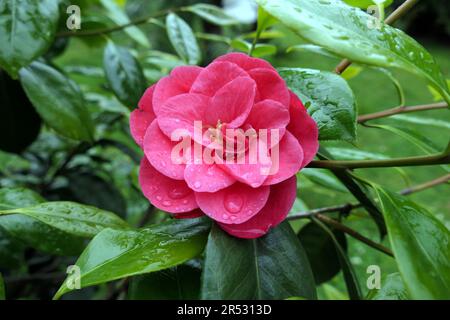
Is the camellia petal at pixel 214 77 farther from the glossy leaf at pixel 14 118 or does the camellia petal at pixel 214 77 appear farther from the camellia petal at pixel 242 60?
the glossy leaf at pixel 14 118

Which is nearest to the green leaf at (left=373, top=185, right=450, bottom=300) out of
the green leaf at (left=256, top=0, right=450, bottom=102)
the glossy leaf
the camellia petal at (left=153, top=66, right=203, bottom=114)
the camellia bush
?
the camellia bush

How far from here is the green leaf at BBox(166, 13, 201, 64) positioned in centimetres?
78

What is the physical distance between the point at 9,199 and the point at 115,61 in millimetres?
318

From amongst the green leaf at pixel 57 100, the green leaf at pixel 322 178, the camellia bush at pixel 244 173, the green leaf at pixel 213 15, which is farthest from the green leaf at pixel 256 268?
the green leaf at pixel 213 15

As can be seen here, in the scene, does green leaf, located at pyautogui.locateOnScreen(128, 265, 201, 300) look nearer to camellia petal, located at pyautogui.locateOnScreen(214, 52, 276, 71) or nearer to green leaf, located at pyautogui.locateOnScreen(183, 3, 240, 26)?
camellia petal, located at pyautogui.locateOnScreen(214, 52, 276, 71)

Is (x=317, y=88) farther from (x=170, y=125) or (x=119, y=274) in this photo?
(x=119, y=274)

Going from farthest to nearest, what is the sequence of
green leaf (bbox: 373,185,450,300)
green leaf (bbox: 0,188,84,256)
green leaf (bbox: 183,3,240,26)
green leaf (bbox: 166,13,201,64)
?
green leaf (bbox: 183,3,240,26)
green leaf (bbox: 166,13,201,64)
green leaf (bbox: 0,188,84,256)
green leaf (bbox: 373,185,450,300)

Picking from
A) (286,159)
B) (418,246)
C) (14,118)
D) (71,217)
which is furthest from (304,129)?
(14,118)

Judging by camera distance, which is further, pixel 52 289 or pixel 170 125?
pixel 52 289

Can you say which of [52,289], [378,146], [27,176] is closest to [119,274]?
[52,289]

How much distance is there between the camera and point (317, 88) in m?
0.45

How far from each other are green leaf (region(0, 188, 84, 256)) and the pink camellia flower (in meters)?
0.20

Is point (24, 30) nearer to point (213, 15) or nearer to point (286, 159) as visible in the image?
point (286, 159)

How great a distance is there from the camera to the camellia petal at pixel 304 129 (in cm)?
41
